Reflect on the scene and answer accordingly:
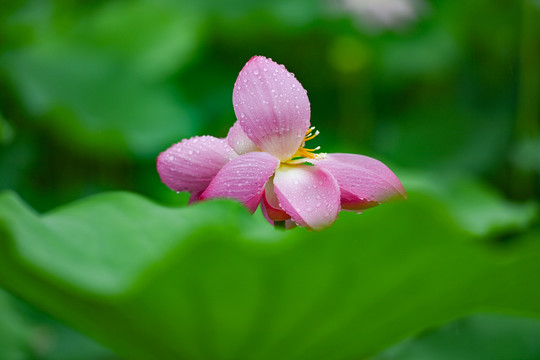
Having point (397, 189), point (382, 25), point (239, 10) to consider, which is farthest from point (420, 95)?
point (397, 189)

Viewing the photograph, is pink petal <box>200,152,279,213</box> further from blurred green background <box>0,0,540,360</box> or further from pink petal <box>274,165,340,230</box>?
blurred green background <box>0,0,540,360</box>

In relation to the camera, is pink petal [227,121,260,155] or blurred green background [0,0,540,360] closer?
pink petal [227,121,260,155]

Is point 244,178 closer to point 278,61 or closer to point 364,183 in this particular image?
point 364,183

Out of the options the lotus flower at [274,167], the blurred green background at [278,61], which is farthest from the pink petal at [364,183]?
the blurred green background at [278,61]

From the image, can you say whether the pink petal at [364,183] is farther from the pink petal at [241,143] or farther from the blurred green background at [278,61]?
the blurred green background at [278,61]

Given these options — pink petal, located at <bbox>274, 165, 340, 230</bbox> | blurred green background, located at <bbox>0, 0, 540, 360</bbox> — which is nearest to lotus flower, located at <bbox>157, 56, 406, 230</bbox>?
pink petal, located at <bbox>274, 165, 340, 230</bbox>

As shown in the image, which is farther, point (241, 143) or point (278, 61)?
point (278, 61)

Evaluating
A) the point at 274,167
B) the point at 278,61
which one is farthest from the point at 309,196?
the point at 278,61
